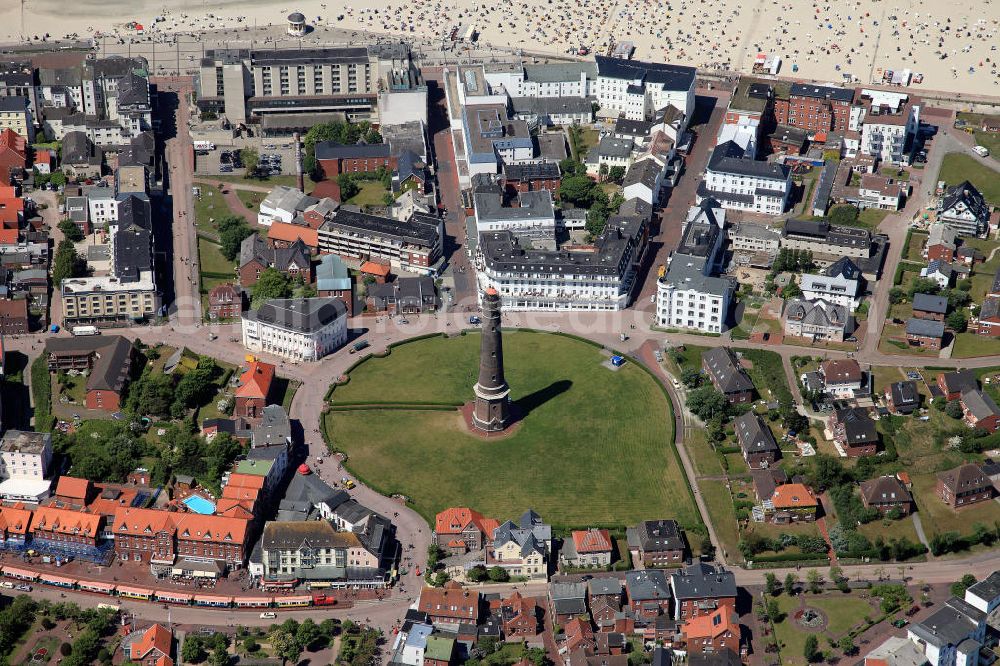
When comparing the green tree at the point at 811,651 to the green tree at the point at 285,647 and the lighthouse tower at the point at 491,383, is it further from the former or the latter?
the green tree at the point at 285,647

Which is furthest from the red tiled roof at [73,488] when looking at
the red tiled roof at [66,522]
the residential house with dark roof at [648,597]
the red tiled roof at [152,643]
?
the residential house with dark roof at [648,597]

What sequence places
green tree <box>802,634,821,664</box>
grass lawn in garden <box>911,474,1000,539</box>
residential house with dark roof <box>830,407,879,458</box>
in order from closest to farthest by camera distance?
green tree <box>802,634,821,664</box>
grass lawn in garden <box>911,474,1000,539</box>
residential house with dark roof <box>830,407,879,458</box>

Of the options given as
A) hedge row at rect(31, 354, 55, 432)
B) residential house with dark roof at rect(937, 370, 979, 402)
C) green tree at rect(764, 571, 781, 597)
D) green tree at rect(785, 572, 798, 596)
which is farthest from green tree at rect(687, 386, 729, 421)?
hedge row at rect(31, 354, 55, 432)

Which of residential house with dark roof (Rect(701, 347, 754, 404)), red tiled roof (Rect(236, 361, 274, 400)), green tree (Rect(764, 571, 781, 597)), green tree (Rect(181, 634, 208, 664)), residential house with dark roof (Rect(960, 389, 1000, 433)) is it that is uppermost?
residential house with dark roof (Rect(960, 389, 1000, 433))

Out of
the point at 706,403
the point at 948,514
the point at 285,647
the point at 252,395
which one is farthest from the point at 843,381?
the point at 285,647

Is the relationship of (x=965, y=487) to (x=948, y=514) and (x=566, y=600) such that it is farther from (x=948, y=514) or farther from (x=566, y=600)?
(x=566, y=600)

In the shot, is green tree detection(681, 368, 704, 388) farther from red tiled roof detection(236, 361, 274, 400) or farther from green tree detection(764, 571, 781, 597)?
red tiled roof detection(236, 361, 274, 400)

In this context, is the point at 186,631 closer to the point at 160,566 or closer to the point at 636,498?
the point at 160,566
